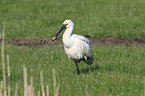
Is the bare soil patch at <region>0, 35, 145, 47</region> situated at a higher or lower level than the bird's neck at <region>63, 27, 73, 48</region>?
higher

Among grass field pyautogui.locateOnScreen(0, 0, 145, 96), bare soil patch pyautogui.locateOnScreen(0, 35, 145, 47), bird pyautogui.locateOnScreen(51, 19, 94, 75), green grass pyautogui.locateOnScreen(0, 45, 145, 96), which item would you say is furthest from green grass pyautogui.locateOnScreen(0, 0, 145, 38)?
bird pyautogui.locateOnScreen(51, 19, 94, 75)

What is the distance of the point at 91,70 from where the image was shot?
7582mm

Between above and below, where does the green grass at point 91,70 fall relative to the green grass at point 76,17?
below

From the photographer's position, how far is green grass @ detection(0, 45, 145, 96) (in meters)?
6.14

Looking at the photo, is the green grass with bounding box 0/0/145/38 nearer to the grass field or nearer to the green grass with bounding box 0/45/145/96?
the grass field

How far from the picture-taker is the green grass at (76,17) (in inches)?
484

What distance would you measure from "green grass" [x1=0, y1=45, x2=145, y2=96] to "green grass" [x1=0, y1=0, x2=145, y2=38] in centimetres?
277

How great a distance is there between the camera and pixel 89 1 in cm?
1680

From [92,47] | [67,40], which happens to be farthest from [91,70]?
[92,47]

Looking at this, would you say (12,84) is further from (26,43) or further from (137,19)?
(137,19)

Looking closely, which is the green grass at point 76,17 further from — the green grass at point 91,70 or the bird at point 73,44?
the bird at point 73,44

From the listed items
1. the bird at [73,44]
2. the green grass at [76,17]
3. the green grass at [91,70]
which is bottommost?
the green grass at [91,70]

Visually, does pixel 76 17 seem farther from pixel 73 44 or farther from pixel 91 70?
pixel 73 44

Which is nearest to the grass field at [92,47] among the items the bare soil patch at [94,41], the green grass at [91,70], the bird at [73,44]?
the green grass at [91,70]
